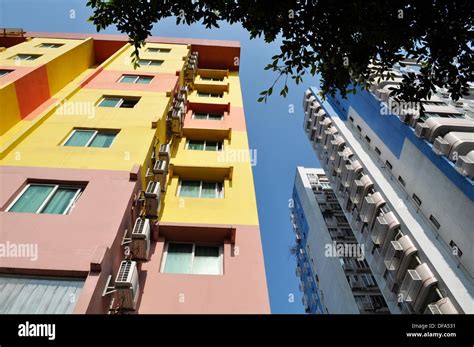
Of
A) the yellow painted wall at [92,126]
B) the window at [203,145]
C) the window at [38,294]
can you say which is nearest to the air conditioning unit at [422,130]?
the window at [203,145]

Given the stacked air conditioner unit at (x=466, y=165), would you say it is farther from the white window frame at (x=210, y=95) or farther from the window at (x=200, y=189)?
the white window frame at (x=210, y=95)

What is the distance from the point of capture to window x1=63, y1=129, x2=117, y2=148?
32.3 feet

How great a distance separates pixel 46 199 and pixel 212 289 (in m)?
4.89

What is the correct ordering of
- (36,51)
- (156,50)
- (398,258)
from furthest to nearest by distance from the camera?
1. (156,50)
2. (398,258)
3. (36,51)

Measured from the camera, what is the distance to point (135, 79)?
15.5m

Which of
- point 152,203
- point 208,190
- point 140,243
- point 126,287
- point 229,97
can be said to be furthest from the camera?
point 229,97

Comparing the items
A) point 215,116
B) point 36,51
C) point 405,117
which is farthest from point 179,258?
point 405,117

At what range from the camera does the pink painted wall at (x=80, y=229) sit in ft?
18.7

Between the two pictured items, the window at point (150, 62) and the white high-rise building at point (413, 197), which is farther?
the window at point (150, 62)

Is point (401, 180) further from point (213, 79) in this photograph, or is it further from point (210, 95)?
point (213, 79)

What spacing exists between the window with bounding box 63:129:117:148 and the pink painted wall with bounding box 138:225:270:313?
448 cm

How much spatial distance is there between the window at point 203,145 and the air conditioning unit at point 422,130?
12.8 metres

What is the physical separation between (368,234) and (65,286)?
2003 cm
